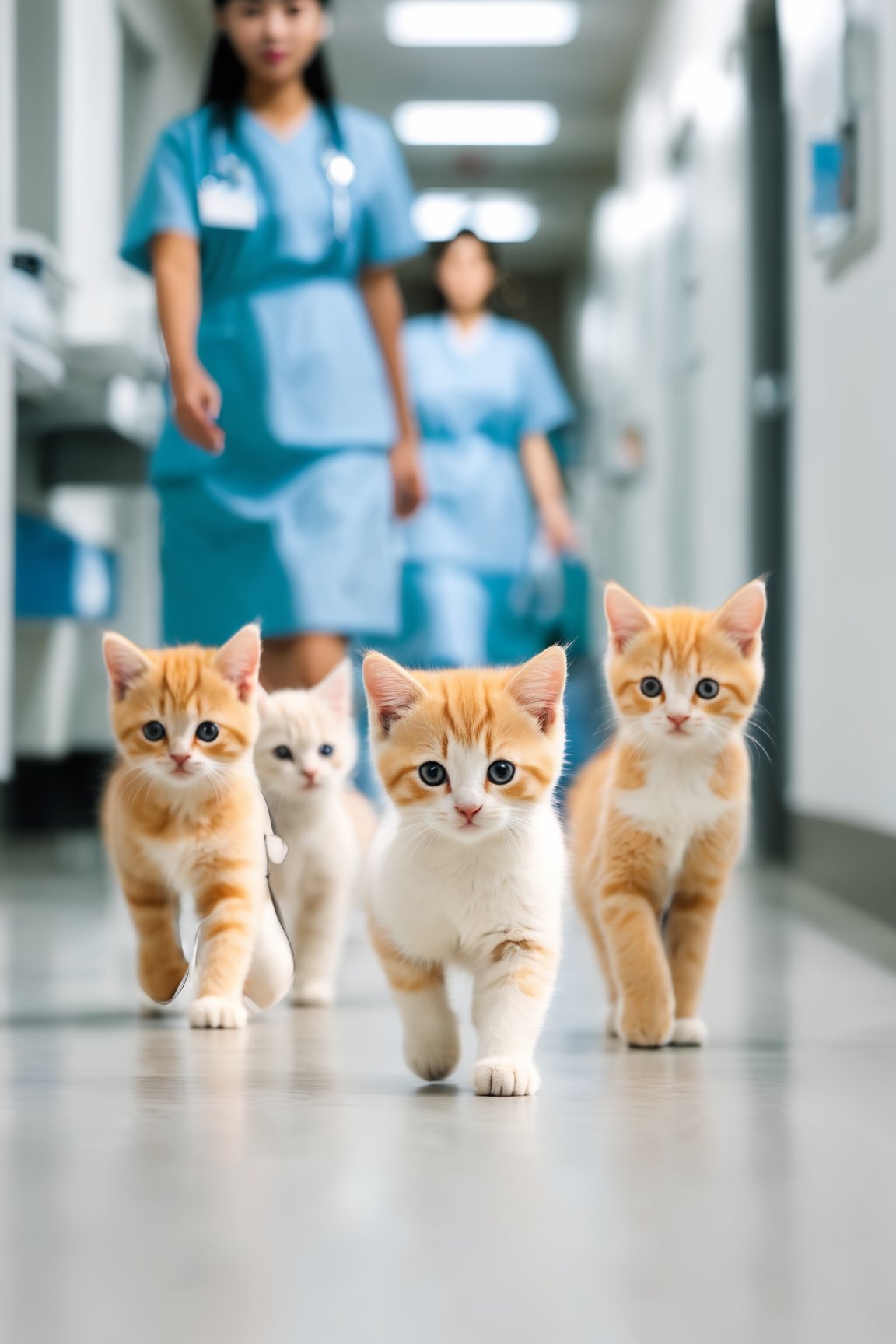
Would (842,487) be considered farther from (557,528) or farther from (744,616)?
(744,616)

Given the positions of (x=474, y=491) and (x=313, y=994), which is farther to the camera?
(x=474, y=491)

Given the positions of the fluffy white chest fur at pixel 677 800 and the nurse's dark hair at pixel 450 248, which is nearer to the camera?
the fluffy white chest fur at pixel 677 800

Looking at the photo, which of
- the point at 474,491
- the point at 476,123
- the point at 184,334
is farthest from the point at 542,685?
the point at 476,123

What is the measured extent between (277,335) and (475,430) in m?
2.23

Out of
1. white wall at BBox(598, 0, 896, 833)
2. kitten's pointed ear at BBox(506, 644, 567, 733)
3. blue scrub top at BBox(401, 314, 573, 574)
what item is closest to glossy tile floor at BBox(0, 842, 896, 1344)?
kitten's pointed ear at BBox(506, 644, 567, 733)

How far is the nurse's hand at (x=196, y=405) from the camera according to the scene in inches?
86.1

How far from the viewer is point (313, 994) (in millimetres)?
1980

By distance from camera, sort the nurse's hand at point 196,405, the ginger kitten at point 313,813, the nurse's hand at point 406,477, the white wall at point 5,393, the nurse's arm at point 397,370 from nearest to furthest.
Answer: the ginger kitten at point 313,813 → the nurse's hand at point 196,405 → the nurse's arm at point 397,370 → the nurse's hand at point 406,477 → the white wall at point 5,393

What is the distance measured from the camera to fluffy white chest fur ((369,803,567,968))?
144cm

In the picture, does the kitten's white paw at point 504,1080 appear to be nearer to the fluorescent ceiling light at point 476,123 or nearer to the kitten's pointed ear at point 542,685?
the kitten's pointed ear at point 542,685

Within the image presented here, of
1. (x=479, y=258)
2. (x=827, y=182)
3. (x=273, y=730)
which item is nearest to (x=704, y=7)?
(x=479, y=258)

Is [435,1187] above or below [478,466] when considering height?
below

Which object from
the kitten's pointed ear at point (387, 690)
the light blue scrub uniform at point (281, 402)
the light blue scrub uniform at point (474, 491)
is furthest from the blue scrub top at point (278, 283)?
the light blue scrub uniform at point (474, 491)

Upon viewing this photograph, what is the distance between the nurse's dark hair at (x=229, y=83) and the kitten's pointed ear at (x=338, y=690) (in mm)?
947
